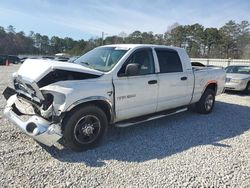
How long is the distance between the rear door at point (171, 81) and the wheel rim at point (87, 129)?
1729 mm

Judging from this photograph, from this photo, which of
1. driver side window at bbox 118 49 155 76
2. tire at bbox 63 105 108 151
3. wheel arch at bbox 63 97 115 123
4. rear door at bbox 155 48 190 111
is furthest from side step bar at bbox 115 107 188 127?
driver side window at bbox 118 49 155 76

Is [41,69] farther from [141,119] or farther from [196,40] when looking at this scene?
[196,40]

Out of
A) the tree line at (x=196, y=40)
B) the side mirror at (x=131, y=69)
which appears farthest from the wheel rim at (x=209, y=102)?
the tree line at (x=196, y=40)

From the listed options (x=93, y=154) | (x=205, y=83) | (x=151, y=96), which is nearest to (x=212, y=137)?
(x=151, y=96)

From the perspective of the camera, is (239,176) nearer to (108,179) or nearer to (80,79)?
(108,179)

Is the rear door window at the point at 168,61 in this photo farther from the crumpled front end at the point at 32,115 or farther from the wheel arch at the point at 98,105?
the crumpled front end at the point at 32,115

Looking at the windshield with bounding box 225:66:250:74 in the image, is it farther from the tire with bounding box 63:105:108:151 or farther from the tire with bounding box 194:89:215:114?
the tire with bounding box 63:105:108:151

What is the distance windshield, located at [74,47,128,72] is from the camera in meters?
4.82

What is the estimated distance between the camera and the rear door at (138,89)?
4665 mm

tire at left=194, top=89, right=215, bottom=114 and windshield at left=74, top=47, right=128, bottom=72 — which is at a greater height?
windshield at left=74, top=47, right=128, bottom=72

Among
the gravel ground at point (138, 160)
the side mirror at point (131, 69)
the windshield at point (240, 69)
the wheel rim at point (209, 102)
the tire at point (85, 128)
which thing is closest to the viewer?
the gravel ground at point (138, 160)

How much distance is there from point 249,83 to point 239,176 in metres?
9.37

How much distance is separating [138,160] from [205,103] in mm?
3832

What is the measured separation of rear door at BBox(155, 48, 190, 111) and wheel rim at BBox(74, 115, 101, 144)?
173 centimetres
